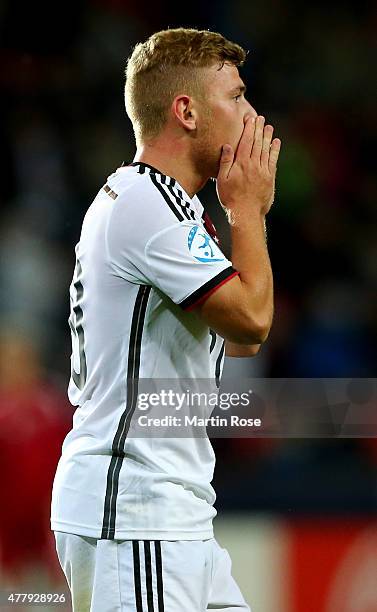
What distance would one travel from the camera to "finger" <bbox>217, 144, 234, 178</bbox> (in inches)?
81.7

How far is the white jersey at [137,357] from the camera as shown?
185 cm

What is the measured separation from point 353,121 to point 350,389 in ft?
5.21

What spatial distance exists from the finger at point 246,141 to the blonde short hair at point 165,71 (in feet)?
0.41

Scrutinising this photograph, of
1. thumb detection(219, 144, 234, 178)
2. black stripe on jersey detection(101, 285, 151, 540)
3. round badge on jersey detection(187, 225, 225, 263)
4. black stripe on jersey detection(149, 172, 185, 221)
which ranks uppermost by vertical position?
thumb detection(219, 144, 234, 178)

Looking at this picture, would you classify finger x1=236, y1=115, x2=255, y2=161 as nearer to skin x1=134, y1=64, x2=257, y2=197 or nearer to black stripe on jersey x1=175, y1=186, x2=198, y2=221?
skin x1=134, y1=64, x2=257, y2=197

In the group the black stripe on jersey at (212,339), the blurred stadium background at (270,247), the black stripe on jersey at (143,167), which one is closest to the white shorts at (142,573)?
the black stripe on jersey at (212,339)

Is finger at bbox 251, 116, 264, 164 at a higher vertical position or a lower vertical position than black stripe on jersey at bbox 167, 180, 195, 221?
higher

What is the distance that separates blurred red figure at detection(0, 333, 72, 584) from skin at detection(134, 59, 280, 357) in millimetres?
1617

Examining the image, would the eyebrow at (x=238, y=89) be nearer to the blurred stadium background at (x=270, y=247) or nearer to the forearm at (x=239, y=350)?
the forearm at (x=239, y=350)

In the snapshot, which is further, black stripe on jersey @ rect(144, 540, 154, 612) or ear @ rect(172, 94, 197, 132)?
ear @ rect(172, 94, 197, 132)

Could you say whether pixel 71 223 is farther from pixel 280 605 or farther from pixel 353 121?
pixel 280 605
